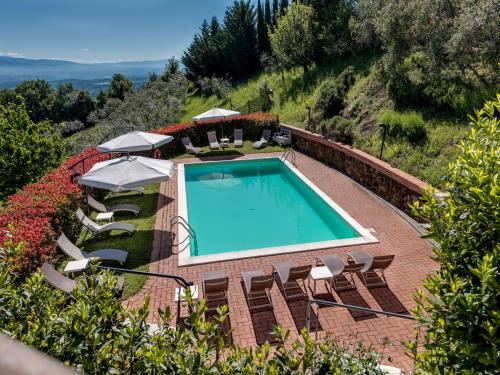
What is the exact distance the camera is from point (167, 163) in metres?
11.5

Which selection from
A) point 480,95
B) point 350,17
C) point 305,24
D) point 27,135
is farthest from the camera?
point 305,24

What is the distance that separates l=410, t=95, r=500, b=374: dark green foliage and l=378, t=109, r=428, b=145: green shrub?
10.9 meters

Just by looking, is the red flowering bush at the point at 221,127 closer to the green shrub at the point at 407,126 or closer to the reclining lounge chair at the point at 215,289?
the green shrub at the point at 407,126

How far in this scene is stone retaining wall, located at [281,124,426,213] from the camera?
1206cm

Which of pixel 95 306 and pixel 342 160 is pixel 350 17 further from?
pixel 95 306

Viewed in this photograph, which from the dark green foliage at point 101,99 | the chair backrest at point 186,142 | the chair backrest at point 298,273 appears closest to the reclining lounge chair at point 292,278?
the chair backrest at point 298,273

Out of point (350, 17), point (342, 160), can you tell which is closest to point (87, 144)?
point (342, 160)

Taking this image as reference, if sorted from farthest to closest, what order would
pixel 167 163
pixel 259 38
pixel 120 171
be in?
pixel 259 38
pixel 167 163
pixel 120 171

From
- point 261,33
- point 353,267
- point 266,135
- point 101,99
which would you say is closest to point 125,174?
point 353,267

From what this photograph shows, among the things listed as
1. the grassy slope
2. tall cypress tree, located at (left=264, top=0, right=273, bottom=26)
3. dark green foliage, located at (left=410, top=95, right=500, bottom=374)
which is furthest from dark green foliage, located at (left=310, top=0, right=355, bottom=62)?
dark green foliage, located at (left=410, top=95, right=500, bottom=374)

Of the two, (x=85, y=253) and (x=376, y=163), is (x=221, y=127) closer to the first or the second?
(x=376, y=163)

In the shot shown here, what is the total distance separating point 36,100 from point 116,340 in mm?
88318

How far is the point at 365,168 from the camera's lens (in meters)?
14.8

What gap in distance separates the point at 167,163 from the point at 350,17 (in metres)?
21.9
